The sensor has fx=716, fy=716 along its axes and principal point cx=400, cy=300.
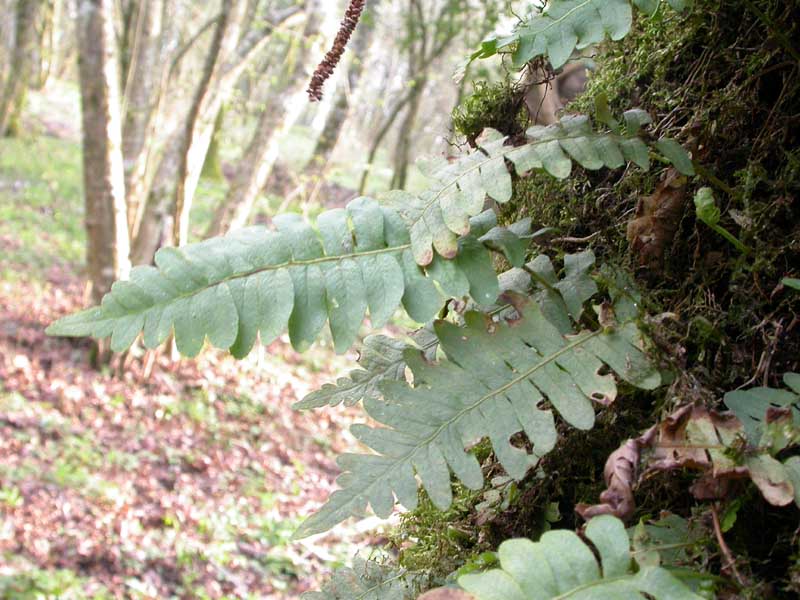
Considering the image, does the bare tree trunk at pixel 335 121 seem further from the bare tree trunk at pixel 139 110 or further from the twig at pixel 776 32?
the twig at pixel 776 32

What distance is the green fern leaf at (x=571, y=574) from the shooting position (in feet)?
2.41

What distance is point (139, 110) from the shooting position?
26.0ft

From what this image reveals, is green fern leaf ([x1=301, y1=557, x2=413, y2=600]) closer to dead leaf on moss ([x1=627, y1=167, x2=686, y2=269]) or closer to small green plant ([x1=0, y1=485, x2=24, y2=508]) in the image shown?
dead leaf on moss ([x1=627, y1=167, x2=686, y2=269])

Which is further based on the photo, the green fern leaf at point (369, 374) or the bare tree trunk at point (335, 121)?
the bare tree trunk at point (335, 121)

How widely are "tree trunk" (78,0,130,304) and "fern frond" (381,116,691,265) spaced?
5.75 metres

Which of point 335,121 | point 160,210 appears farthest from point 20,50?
point 160,210

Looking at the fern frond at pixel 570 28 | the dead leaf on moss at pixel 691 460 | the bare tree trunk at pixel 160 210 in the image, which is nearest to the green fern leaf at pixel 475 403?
the dead leaf on moss at pixel 691 460

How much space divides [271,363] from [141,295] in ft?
23.1

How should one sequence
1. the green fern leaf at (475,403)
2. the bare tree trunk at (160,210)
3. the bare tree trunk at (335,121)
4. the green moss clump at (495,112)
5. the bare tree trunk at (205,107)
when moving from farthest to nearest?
1. the bare tree trunk at (335,121)
2. the bare tree trunk at (160,210)
3. the bare tree trunk at (205,107)
4. the green moss clump at (495,112)
5. the green fern leaf at (475,403)

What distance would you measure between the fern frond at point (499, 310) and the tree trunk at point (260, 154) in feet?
21.2

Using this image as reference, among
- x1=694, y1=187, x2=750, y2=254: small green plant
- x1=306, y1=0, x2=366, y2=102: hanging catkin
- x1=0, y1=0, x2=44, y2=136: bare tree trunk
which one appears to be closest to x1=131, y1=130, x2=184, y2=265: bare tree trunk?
x1=306, y1=0, x2=366, y2=102: hanging catkin

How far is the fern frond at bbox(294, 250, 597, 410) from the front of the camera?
3.75 feet

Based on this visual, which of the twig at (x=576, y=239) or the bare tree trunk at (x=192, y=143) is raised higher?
the bare tree trunk at (x=192, y=143)

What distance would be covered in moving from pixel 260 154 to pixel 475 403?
22.9ft
